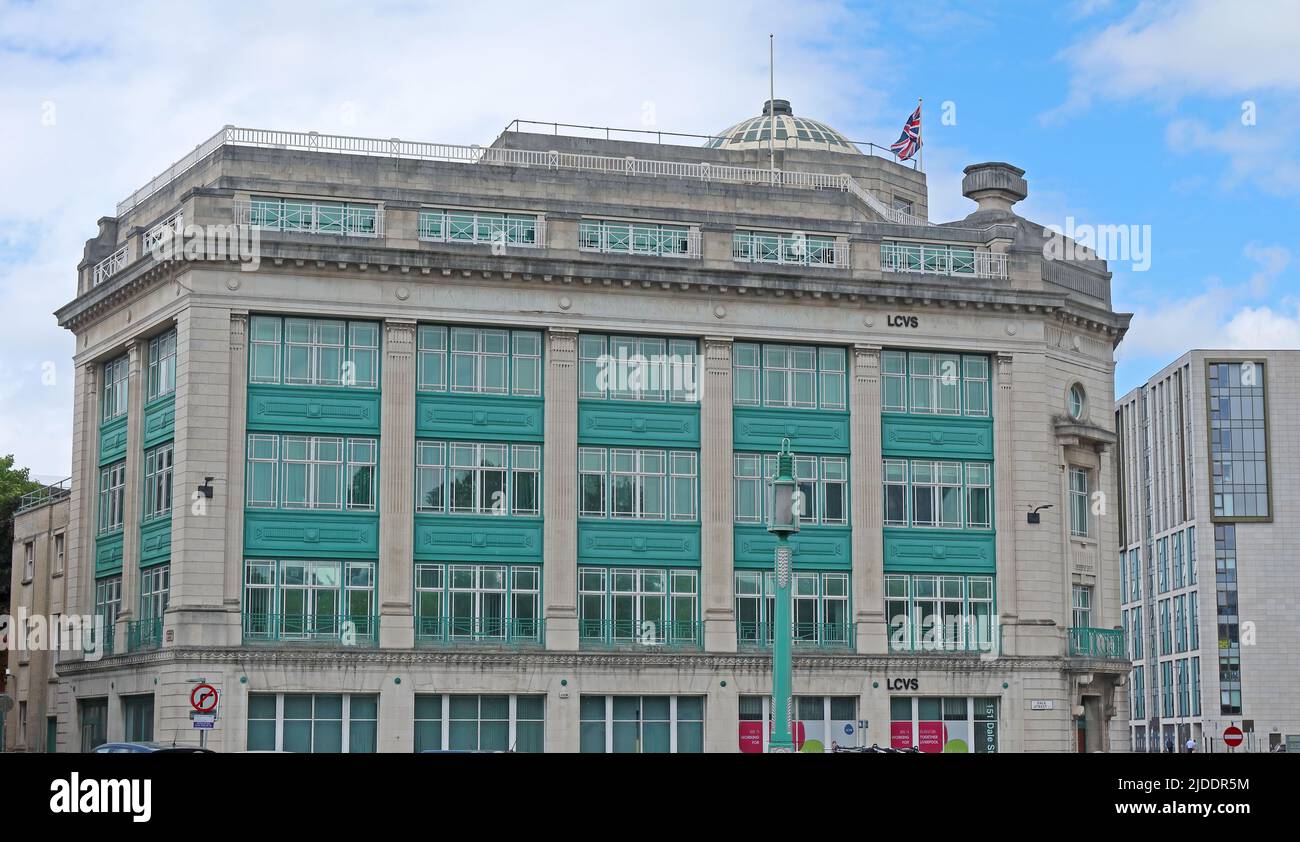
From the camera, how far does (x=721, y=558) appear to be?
58438mm

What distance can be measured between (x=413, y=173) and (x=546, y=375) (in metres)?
8.34

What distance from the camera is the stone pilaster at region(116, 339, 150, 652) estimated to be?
57.9 meters

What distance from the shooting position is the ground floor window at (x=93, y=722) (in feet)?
196

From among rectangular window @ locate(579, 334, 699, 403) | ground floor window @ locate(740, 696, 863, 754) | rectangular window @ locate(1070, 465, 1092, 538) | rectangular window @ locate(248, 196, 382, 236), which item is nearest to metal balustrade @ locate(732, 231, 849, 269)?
rectangular window @ locate(579, 334, 699, 403)

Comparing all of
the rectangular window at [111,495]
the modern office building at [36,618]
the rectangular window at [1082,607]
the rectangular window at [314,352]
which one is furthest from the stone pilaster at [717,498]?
the modern office building at [36,618]

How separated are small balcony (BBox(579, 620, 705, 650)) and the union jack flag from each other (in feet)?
73.8

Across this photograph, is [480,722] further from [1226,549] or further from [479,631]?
[1226,549]

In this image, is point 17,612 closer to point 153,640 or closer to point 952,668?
point 153,640

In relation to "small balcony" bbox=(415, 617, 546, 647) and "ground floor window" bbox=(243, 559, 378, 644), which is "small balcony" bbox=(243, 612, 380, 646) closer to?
"ground floor window" bbox=(243, 559, 378, 644)

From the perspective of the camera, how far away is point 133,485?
58844 mm

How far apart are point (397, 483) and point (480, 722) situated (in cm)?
771

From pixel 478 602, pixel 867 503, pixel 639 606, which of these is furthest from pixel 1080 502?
pixel 478 602

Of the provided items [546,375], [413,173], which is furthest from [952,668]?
[413,173]
